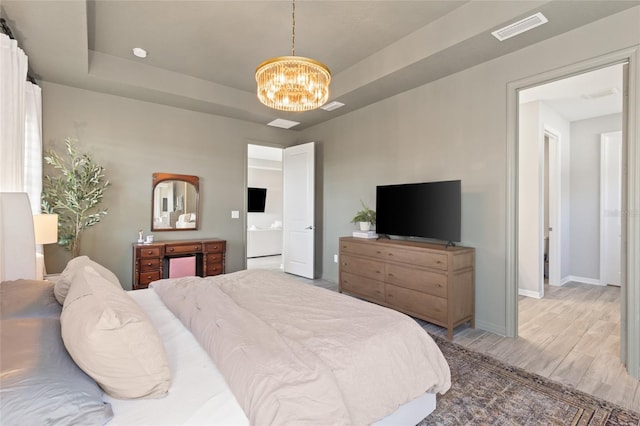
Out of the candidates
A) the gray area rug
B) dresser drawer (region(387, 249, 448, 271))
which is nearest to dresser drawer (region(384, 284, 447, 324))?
dresser drawer (region(387, 249, 448, 271))

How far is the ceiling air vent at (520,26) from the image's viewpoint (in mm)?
2443

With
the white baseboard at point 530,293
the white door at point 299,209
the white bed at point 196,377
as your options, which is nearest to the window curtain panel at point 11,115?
the white bed at point 196,377

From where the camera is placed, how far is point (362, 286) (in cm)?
395

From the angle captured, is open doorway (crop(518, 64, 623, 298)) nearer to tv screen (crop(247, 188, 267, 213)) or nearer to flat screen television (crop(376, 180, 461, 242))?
flat screen television (crop(376, 180, 461, 242))

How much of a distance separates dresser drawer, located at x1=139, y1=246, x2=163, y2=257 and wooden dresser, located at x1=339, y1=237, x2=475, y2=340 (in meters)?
2.66

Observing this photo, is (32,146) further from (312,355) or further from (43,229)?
(312,355)

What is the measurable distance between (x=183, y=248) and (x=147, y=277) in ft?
1.84

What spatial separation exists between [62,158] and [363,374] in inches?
171

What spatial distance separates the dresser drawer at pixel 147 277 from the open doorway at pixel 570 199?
441cm

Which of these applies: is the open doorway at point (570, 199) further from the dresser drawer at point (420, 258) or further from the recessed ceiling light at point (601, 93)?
the dresser drawer at point (420, 258)

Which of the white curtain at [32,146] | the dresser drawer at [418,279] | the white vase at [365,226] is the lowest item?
the dresser drawer at [418,279]

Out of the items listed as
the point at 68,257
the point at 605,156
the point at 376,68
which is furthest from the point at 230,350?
the point at 605,156

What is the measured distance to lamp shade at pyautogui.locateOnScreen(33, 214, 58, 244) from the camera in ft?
8.56

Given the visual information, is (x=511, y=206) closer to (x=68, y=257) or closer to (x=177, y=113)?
(x=177, y=113)
